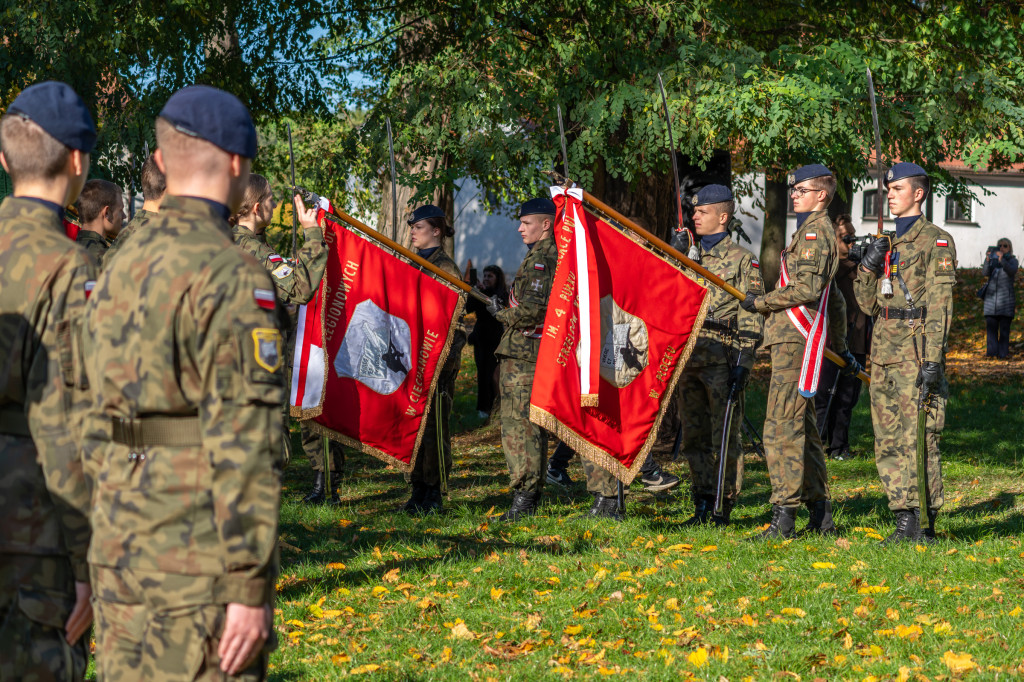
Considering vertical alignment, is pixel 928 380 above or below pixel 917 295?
below

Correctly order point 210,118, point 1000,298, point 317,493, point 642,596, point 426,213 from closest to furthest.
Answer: point 210,118
point 642,596
point 426,213
point 317,493
point 1000,298

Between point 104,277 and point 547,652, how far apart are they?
3.22 metres

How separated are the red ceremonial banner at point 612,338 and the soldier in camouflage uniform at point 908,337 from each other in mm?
1194

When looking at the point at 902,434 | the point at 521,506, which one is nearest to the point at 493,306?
the point at 521,506

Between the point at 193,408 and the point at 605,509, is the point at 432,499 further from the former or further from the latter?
the point at 193,408

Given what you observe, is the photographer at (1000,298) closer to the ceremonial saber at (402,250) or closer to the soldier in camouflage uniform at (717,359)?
the soldier in camouflage uniform at (717,359)

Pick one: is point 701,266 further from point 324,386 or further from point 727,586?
point 324,386

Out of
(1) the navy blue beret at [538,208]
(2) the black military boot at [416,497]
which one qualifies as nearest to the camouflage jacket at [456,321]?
(1) the navy blue beret at [538,208]

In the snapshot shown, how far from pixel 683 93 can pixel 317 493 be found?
4867 mm

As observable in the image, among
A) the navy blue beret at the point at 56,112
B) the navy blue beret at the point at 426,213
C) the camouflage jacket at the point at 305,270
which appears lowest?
the camouflage jacket at the point at 305,270

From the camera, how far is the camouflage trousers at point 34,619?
124 inches

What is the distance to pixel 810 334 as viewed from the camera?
7.19 metres

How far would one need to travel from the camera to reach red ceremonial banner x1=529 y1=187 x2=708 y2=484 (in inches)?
282

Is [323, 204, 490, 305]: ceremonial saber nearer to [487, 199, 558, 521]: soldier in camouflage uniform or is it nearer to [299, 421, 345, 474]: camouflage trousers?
[487, 199, 558, 521]: soldier in camouflage uniform
